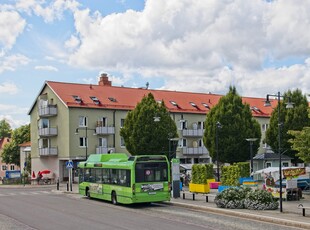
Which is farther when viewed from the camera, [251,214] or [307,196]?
[307,196]

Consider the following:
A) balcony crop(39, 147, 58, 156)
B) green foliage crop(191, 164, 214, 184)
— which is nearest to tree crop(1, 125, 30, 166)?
balcony crop(39, 147, 58, 156)

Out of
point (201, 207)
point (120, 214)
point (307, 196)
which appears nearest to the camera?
point (120, 214)

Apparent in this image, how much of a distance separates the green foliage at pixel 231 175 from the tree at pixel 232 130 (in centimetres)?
1862

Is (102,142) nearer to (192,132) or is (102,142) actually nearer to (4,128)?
(192,132)

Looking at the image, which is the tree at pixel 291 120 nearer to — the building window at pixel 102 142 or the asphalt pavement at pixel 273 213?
the asphalt pavement at pixel 273 213

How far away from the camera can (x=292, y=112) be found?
50656 mm

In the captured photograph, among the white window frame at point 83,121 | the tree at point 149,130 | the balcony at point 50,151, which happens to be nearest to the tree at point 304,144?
the tree at point 149,130

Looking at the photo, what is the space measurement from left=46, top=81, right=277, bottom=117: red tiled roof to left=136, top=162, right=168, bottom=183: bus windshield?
3378 cm

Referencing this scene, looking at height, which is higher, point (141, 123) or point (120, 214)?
point (141, 123)

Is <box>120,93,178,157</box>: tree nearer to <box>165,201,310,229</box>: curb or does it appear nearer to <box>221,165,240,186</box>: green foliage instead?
<box>221,165,240,186</box>: green foliage

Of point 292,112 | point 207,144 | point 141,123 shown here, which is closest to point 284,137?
point 292,112

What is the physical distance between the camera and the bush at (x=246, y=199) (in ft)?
79.7

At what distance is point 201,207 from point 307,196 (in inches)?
385

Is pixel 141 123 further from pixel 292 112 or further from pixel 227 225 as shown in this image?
pixel 227 225
